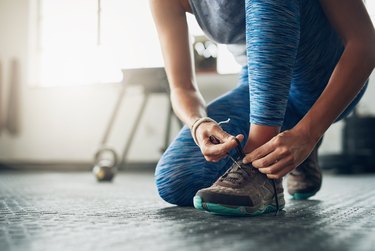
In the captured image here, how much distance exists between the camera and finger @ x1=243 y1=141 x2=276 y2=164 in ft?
2.59

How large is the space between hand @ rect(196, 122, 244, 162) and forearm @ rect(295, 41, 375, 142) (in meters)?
0.13

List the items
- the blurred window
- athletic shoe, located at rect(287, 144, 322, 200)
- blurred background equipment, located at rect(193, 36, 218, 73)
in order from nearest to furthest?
athletic shoe, located at rect(287, 144, 322, 200)
blurred background equipment, located at rect(193, 36, 218, 73)
the blurred window

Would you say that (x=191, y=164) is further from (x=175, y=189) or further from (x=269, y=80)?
(x=269, y=80)

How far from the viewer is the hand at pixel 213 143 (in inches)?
31.6

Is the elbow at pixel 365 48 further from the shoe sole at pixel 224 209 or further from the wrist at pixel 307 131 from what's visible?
the shoe sole at pixel 224 209

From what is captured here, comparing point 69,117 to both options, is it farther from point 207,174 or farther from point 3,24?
point 207,174

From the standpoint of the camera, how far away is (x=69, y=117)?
387 centimetres

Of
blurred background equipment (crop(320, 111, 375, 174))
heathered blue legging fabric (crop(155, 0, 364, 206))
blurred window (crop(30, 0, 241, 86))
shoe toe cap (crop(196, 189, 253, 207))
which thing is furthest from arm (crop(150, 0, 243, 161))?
blurred window (crop(30, 0, 241, 86))

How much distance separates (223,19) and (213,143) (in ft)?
1.08

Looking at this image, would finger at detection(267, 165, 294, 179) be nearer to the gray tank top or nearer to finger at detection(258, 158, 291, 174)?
finger at detection(258, 158, 291, 174)

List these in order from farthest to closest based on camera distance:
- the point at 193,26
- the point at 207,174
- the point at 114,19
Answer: the point at 114,19 < the point at 193,26 < the point at 207,174

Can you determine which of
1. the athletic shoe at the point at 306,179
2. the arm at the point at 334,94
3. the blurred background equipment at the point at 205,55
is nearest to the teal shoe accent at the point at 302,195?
the athletic shoe at the point at 306,179

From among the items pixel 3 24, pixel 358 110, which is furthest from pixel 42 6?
pixel 358 110

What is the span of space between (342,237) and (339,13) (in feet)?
1.40
